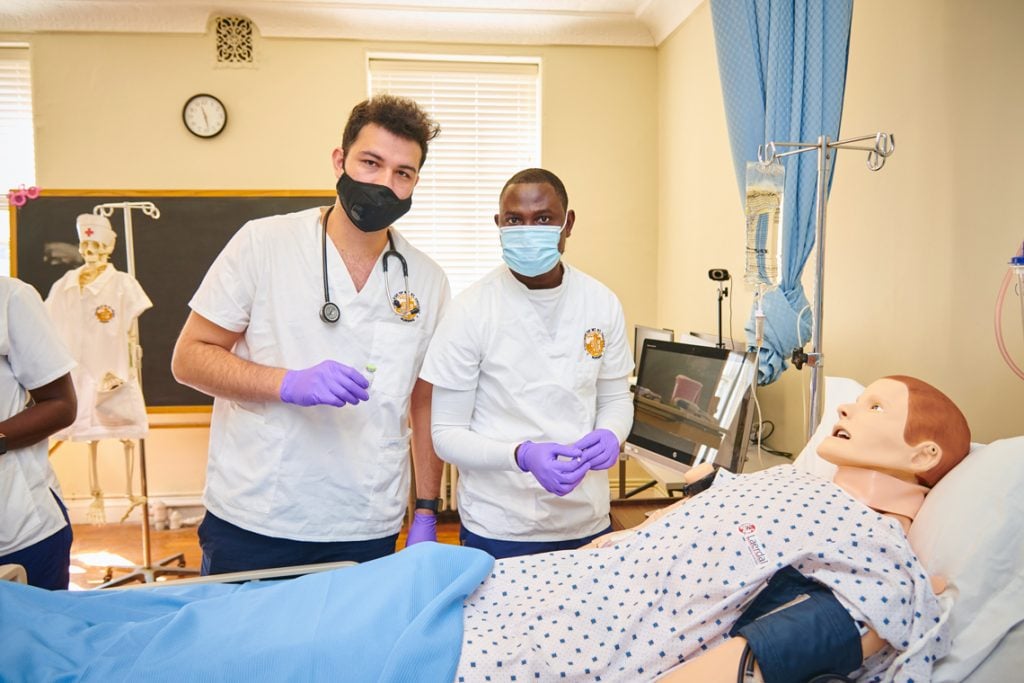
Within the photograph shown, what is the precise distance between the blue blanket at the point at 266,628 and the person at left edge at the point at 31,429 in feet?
1.07

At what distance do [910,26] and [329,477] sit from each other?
194 centimetres

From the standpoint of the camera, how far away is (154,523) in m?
3.78

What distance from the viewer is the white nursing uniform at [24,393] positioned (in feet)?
4.67

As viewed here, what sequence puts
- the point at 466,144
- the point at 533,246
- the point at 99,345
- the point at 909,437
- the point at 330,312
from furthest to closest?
the point at 466,144
the point at 99,345
the point at 330,312
the point at 533,246
the point at 909,437

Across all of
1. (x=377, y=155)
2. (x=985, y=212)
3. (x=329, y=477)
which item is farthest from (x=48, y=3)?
(x=985, y=212)

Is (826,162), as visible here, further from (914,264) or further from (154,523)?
(154,523)

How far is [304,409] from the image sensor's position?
1536 millimetres

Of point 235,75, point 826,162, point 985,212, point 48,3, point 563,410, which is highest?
point 48,3

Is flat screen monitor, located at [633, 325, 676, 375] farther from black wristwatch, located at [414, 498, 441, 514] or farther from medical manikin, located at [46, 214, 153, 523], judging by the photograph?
medical manikin, located at [46, 214, 153, 523]

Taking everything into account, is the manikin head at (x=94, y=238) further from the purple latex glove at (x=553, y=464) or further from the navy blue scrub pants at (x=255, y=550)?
the purple latex glove at (x=553, y=464)

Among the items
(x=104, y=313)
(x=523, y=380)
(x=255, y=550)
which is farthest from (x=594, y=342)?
(x=104, y=313)

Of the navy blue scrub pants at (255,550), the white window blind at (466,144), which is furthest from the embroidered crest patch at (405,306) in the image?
the white window blind at (466,144)

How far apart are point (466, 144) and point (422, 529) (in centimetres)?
275

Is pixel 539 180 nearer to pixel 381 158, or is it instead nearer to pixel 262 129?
pixel 381 158
